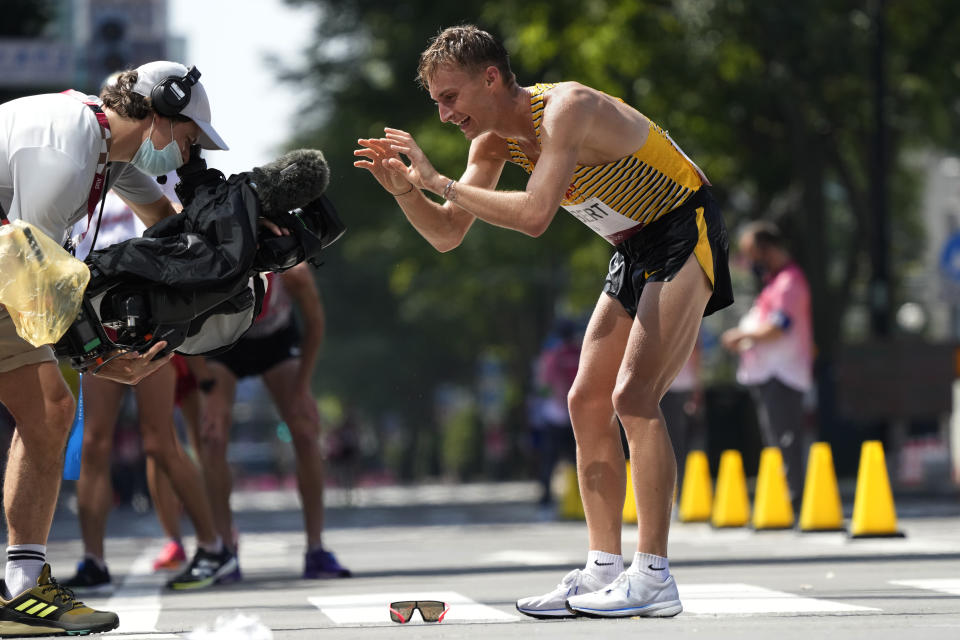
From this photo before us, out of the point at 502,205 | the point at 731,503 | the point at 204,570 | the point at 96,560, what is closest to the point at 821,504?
the point at 731,503

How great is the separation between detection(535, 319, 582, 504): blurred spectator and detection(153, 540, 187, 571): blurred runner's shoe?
266 inches

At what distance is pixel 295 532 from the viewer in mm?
15977

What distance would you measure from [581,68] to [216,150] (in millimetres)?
19924

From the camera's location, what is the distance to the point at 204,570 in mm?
8805

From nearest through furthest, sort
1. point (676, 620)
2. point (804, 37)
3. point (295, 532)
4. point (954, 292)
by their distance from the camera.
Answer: point (676, 620)
point (295, 532)
point (954, 292)
point (804, 37)

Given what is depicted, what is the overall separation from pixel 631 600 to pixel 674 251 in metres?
→ 1.20

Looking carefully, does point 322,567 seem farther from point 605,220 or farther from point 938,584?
point 605,220

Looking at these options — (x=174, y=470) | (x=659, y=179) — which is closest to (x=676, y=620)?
(x=659, y=179)

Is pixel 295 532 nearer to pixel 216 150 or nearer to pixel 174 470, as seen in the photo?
pixel 174 470

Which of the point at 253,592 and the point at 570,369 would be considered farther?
the point at 570,369

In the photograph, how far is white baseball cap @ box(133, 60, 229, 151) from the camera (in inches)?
237

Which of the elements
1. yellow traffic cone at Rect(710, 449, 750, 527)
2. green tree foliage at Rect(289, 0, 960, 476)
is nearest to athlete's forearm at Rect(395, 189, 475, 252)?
yellow traffic cone at Rect(710, 449, 750, 527)

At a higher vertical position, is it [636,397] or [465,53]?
[465,53]

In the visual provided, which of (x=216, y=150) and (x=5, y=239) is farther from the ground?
(x=216, y=150)
